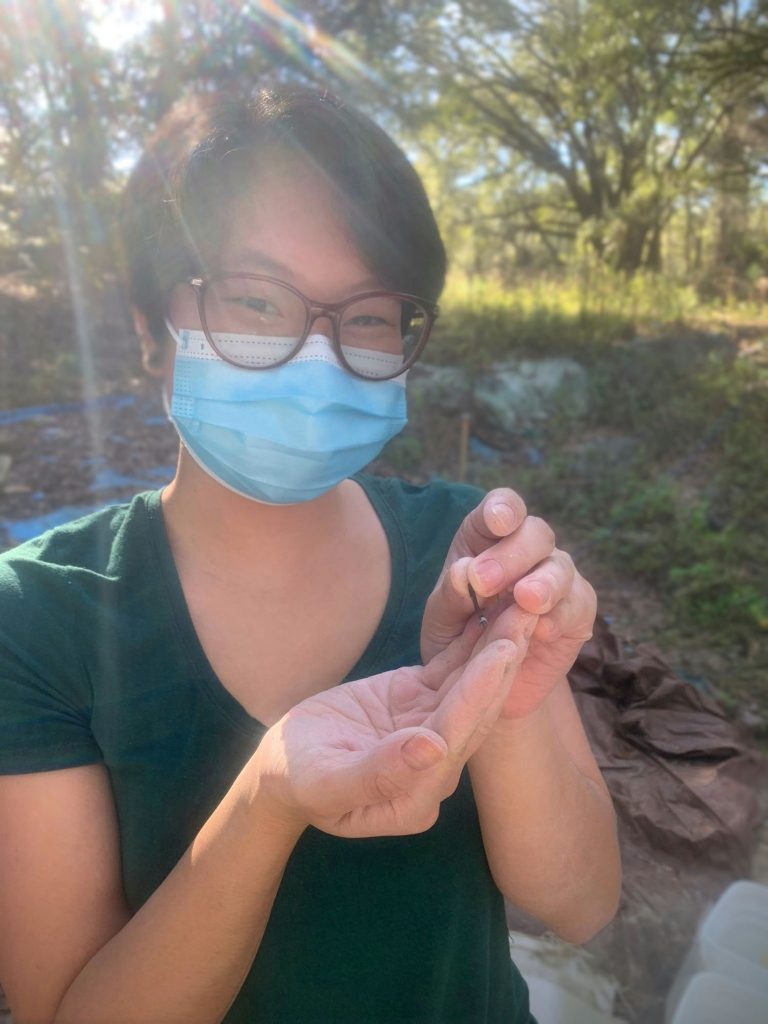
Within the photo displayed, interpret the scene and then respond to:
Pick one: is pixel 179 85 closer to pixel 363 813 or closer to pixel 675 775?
pixel 675 775

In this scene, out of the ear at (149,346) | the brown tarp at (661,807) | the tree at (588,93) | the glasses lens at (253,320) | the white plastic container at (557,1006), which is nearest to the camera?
the glasses lens at (253,320)

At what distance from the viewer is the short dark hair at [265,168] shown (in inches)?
50.7

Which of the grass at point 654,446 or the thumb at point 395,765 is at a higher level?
the thumb at point 395,765

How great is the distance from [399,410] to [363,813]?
86cm

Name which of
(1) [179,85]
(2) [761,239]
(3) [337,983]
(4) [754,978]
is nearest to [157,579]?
(3) [337,983]

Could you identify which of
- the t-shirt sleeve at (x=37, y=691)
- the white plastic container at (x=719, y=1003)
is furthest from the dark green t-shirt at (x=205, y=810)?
the white plastic container at (x=719, y=1003)

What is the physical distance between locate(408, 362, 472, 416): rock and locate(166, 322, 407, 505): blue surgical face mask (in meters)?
6.13

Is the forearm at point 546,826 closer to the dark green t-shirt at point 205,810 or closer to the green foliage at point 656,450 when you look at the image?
the dark green t-shirt at point 205,810

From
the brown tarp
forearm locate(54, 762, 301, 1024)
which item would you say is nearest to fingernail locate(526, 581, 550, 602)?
forearm locate(54, 762, 301, 1024)

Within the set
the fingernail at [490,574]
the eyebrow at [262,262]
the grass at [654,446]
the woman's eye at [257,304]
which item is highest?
the eyebrow at [262,262]

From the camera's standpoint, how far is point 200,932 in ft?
3.24

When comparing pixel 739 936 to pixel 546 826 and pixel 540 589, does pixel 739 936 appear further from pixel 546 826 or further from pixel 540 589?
pixel 540 589

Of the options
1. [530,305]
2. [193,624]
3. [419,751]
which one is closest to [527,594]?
[419,751]

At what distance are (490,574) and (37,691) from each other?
0.68 m
